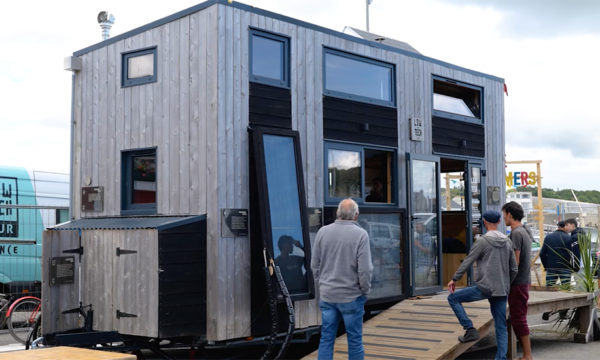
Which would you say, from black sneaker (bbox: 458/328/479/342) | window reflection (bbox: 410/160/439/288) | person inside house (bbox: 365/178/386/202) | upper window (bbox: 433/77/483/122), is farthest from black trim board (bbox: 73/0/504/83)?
black sneaker (bbox: 458/328/479/342)

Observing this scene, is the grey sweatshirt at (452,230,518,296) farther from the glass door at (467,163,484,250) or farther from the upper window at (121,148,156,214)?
the glass door at (467,163,484,250)

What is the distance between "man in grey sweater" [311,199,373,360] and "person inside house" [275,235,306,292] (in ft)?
4.75

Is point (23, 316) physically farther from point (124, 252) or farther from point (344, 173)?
point (344, 173)

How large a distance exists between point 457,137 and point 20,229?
7466 mm

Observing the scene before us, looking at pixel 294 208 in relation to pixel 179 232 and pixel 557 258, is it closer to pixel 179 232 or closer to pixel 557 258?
pixel 179 232

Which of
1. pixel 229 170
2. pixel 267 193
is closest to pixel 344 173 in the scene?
pixel 267 193

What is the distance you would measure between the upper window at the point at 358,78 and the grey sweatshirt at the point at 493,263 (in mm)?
2958

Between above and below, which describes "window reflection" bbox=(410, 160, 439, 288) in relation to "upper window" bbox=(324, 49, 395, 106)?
below

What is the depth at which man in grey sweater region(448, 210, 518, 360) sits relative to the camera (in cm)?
778

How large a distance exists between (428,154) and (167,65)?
4.34 meters

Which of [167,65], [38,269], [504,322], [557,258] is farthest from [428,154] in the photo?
[38,269]

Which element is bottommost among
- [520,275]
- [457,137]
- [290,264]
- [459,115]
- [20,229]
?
[520,275]

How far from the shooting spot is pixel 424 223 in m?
10.8

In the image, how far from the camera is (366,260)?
21.8ft
